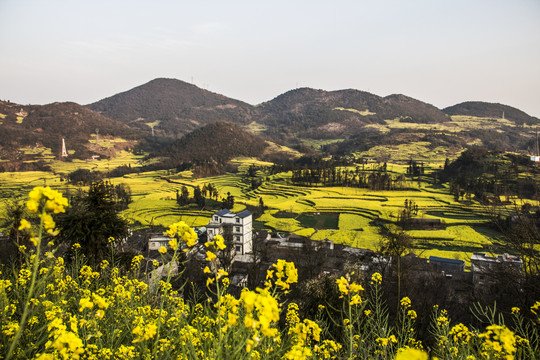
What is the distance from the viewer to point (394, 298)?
12.9m

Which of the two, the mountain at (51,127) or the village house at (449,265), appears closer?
the village house at (449,265)

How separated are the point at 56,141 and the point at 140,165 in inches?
1105

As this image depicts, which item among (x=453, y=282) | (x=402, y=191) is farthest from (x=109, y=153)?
(x=453, y=282)

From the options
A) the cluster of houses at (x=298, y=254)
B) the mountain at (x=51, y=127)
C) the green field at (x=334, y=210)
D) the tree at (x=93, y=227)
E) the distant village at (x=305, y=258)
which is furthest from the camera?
the mountain at (x=51, y=127)

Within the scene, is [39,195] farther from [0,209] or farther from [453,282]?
[0,209]

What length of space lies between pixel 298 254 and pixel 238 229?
4.90 m

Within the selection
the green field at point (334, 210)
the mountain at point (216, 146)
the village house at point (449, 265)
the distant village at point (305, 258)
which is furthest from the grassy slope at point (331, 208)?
the mountain at point (216, 146)

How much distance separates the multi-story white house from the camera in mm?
23531

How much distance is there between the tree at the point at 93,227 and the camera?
9320 millimetres

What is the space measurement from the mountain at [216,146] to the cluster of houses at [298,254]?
61373mm

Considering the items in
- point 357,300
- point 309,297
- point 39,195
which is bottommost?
point 309,297

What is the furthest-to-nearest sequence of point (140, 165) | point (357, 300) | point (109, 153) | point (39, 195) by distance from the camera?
point (109, 153) → point (140, 165) → point (357, 300) → point (39, 195)

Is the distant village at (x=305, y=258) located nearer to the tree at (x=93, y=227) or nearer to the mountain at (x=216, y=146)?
the tree at (x=93, y=227)

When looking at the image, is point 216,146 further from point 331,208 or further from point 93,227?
point 93,227
